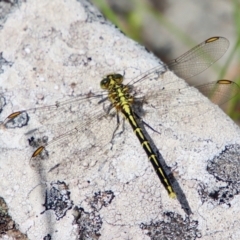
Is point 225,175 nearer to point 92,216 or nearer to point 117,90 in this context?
point 92,216

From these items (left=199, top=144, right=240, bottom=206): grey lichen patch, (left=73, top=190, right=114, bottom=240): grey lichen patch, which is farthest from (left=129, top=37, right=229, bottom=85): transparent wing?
(left=73, top=190, right=114, bottom=240): grey lichen patch

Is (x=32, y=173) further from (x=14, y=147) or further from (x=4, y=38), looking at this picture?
(x=4, y=38)

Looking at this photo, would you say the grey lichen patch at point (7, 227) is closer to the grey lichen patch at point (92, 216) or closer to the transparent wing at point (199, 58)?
the grey lichen patch at point (92, 216)

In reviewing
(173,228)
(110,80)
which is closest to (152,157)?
(173,228)

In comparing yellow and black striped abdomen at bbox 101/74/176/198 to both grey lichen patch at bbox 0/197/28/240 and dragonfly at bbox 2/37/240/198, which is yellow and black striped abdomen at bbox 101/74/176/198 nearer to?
dragonfly at bbox 2/37/240/198

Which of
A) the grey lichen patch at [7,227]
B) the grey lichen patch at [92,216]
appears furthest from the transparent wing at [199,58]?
the grey lichen patch at [7,227]

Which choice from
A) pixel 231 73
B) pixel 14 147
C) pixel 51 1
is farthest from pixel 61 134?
pixel 231 73
